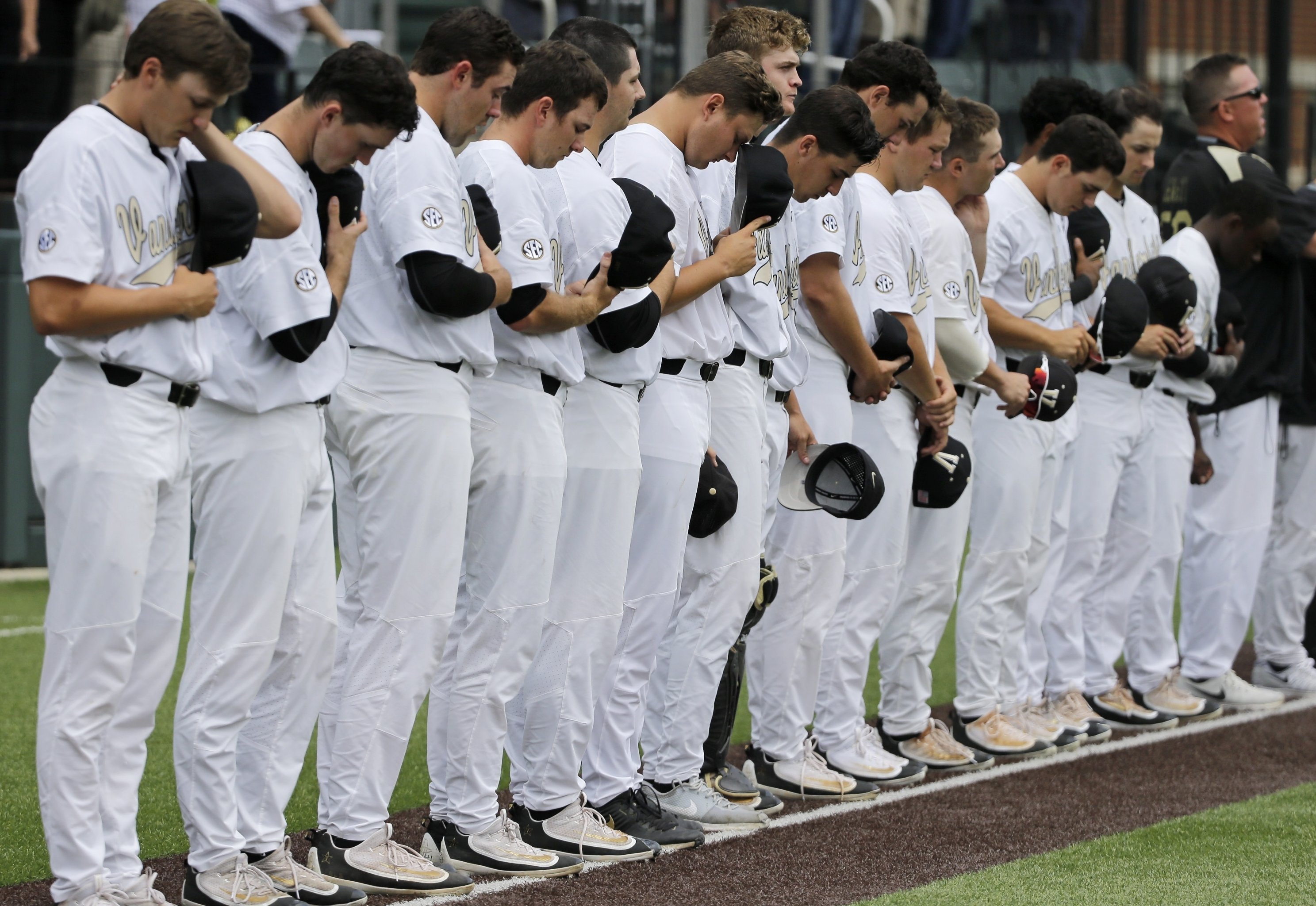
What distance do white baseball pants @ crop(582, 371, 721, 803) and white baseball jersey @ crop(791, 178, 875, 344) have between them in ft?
2.47

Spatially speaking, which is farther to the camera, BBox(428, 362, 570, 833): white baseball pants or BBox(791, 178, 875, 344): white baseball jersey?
BBox(791, 178, 875, 344): white baseball jersey

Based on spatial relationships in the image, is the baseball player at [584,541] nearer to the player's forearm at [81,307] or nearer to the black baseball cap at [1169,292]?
the player's forearm at [81,307]

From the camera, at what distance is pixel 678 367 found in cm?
499

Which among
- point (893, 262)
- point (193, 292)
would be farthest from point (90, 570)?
point (893, 262)

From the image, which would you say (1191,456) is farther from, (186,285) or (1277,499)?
(186,285)

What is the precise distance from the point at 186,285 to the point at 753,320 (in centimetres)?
193

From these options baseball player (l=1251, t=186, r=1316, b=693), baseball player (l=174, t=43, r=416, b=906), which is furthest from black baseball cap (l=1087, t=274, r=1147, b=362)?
baseball player (l=174, t=43, r=416, b=906)

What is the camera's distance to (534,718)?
4.71 m

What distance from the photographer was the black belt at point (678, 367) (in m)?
4.98

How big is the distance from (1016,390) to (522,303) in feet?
7.81

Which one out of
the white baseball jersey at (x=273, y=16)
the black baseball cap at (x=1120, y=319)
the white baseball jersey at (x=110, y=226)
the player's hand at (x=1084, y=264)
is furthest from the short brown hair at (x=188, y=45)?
the white baseball jersey at (x=273, y=16)

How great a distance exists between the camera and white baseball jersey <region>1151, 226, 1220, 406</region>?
7.21 m

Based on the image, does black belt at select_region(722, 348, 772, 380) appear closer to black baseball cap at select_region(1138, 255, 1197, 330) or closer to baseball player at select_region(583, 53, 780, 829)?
baseball player at select_region(583, 53, 780, 829)

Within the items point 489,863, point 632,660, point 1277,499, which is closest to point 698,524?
point 632,660
